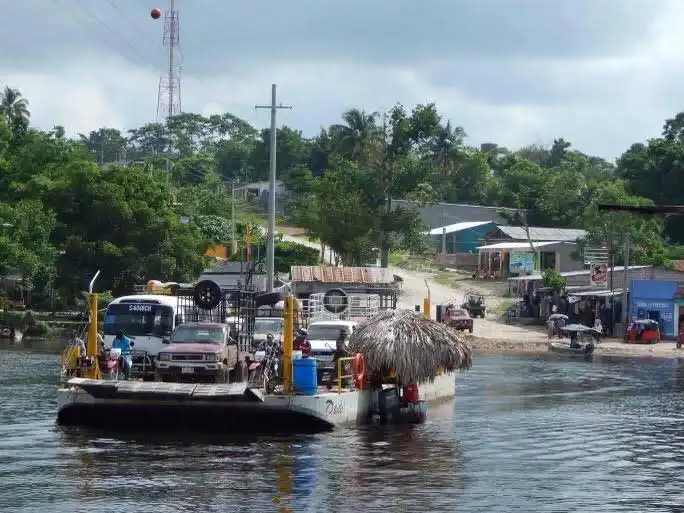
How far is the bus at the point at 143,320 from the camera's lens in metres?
37.5

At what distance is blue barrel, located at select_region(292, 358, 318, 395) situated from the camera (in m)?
31.0

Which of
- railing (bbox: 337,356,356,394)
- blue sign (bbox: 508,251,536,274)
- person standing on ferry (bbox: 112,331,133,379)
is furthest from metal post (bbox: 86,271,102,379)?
blue sign (bbox: 508,251,536,274)

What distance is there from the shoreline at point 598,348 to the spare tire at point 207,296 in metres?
31.8

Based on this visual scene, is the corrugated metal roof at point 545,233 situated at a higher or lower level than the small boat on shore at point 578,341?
higher

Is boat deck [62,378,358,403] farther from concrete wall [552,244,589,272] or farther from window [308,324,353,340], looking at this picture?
concrete wall [552,244,589,272]

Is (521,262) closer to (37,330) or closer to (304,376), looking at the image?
(37,330)

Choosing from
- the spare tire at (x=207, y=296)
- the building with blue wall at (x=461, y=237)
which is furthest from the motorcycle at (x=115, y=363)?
the building with blue wall at (x=461, y=237)

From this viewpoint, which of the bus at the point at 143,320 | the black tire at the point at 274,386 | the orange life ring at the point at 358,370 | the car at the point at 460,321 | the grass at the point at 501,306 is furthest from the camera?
the grass at the point at 501,306

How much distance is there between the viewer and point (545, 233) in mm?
106062

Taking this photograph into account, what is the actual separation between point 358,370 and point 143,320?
7893 millimetres

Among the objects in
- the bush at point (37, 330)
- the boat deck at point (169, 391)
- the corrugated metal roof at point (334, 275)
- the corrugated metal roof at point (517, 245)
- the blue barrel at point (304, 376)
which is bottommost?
the boat deck at point (169, 391)

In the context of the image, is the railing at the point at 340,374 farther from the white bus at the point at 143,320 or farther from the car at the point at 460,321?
the car at the point at 460,321

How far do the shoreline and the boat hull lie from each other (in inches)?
1371

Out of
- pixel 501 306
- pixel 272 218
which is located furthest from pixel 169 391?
pixel 501 306
